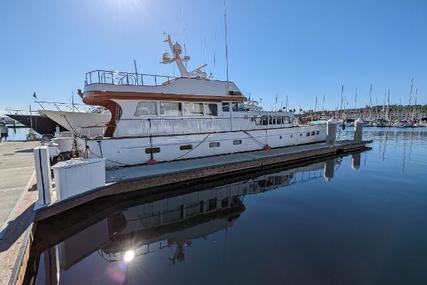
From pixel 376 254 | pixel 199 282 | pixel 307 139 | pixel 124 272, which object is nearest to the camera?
pixel 199 282

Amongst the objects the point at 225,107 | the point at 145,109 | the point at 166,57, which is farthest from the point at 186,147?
the point at 166,57

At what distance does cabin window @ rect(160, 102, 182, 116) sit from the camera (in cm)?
1099

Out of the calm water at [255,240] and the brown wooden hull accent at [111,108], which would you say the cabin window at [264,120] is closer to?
the calm water at [255,240]

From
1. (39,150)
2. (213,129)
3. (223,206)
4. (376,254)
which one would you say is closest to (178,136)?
(213,129)

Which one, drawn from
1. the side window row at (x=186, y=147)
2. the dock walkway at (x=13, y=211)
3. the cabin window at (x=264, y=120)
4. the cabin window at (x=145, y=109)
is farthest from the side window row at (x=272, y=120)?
the dock walkway at (x=13, y=211)

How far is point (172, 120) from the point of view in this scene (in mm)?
11023

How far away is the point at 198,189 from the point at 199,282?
17.4 ft

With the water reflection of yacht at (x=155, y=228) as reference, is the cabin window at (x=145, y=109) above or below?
above

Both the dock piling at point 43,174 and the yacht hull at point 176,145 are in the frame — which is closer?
the dock piling at point 43,174

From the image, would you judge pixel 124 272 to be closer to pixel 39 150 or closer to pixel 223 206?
pixel 39 150

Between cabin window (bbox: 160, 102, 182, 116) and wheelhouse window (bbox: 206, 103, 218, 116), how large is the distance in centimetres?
150

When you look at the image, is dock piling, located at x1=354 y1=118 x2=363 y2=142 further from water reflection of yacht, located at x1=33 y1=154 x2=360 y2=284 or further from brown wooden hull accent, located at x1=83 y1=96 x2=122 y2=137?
brown wooden hull accent, located at x1=83 y1=96 x2=122 y2=137

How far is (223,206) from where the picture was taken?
8047 mm

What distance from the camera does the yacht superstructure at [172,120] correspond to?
9.80 m
